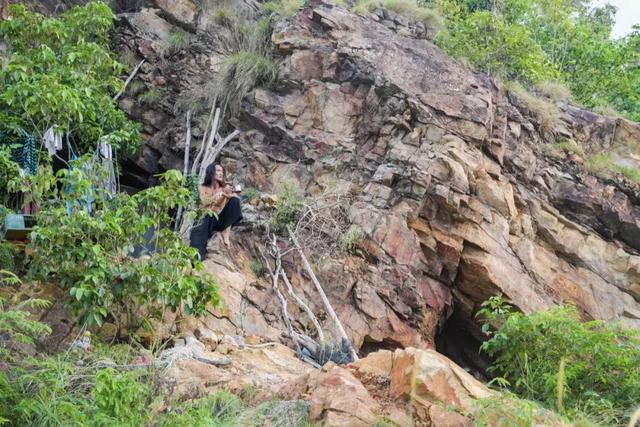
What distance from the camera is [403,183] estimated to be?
8.91 metres

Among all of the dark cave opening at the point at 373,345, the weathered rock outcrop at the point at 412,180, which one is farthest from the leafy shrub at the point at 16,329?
the dark cave opening at the point at 373,345

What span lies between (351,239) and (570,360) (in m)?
3.67

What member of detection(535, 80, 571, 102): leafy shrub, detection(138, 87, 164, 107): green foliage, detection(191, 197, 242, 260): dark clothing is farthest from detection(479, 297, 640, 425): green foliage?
detection(138, 87, 164, 107): green foliage

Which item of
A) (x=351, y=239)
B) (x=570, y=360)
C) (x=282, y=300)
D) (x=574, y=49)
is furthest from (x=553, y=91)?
(x=570, y=360)

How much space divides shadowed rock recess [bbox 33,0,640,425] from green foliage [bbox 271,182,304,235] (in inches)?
9.3

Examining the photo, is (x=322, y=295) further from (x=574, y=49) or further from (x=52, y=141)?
(x=574, y=49)

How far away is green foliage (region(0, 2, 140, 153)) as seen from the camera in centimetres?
691

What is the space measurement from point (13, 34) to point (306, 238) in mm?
4652

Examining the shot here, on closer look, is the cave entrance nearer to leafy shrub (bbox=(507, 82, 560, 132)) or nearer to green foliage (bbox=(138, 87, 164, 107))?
leafy shrub (bbox=(507, 82, 560, 132))

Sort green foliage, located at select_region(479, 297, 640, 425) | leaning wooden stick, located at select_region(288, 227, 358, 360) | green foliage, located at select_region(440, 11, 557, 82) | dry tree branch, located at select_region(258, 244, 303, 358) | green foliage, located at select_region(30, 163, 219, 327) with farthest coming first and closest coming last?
1. green foliage, located at select_region(440, 11, 557, 82)
2. leaning wooden stick, located at select_region(288, 227, 358, 360)
3. dry tree branch, located at select_region(258, 244, 303, 358)
4. green foliage, located at select_region(30, 163, 219, 327)
5. green foliage, located at select_region(479, 297, 640, 425)

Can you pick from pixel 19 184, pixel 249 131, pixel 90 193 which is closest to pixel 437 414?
pixel 90 193

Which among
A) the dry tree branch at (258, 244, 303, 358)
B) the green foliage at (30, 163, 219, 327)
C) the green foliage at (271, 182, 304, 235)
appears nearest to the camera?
the green foliage at (30, 163, 219, 327)

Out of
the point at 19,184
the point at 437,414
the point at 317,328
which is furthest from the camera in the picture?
the point at 317,328

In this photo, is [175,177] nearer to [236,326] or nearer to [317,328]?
[236,326]
